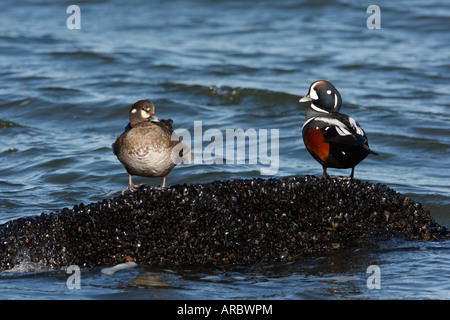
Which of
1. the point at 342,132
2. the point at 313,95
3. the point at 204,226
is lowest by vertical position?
the point at 204,226

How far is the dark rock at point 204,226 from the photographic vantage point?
5.63m

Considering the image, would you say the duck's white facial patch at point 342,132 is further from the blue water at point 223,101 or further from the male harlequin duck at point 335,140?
the blue water at point 223,101

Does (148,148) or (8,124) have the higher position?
(148,148)

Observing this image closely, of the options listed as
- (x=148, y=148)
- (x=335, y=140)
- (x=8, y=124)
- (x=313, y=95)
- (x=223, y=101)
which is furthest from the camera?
(x=223, y=101)

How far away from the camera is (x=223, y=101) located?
13.2 m

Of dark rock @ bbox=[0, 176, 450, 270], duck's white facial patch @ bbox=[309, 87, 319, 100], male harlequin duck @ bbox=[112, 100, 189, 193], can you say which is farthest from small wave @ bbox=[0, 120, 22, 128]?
duck's white facial patch @ bbox=[309, 87, 319, 100]

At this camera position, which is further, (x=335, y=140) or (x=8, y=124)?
(x=8, y=124)

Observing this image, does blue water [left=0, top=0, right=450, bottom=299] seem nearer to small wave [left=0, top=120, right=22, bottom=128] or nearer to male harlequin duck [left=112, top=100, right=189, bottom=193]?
small wave [left=0, top=120, right=22, bottom=128]

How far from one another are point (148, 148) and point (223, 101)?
7.32 metres

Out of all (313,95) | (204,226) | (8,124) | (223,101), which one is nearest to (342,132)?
(313,95)

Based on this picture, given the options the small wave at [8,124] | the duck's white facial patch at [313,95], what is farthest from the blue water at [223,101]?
the duck's white facial patch at [313,95]

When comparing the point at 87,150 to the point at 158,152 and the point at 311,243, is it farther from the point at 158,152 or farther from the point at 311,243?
the point at 311,243

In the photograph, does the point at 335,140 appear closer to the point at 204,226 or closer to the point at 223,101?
the point at 204,226
